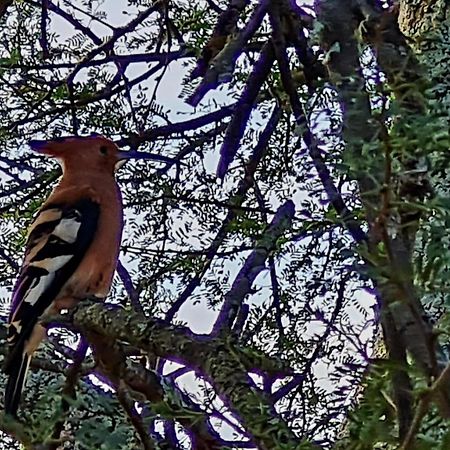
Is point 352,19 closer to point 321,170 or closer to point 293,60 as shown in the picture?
point 321,170

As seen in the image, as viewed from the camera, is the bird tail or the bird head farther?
the bird head

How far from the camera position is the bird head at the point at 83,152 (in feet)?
6.59

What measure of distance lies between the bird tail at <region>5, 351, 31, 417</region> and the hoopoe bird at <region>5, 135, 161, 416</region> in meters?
0.07

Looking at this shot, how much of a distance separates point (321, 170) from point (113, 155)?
130 centimetres

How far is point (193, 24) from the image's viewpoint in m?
1.92

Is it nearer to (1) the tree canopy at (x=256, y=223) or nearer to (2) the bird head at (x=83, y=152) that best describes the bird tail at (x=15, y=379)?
(1) the tree canopy at (x=256, y=223)

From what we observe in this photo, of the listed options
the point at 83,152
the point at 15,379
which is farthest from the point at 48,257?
the point at 15,379

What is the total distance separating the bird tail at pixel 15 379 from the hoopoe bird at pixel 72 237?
0.24ft

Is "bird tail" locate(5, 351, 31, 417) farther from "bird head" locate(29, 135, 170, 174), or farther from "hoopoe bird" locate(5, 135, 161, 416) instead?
"bird head" locate(29, 135, 170, 174)

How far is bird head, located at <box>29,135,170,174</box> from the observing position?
6.59 feet

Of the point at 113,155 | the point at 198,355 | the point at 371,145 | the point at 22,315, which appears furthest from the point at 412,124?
the point at 113,155

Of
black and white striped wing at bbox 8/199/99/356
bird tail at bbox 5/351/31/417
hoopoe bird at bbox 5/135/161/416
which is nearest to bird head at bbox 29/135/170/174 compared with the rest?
hoopoe bird at bbox 5/135/161/416

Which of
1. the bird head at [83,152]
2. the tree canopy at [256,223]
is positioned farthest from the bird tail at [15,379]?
the bird head at [83,152]

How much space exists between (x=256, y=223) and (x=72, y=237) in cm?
41
